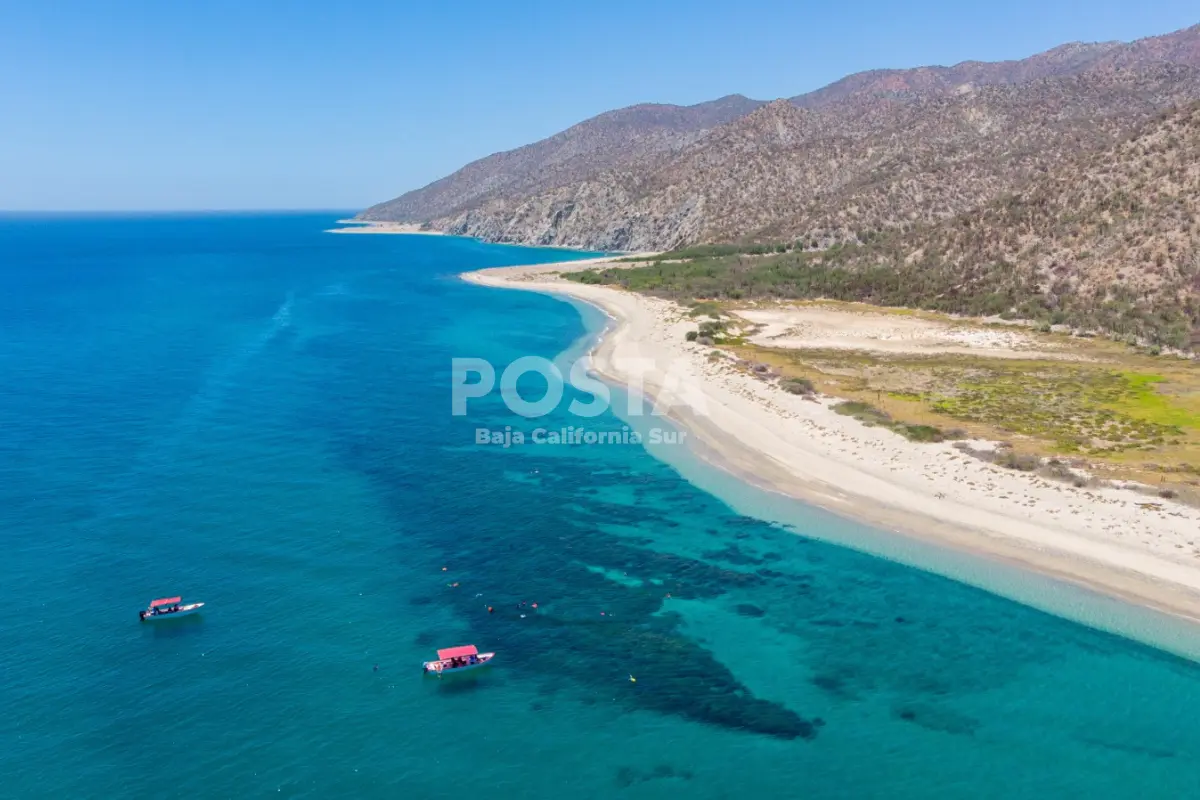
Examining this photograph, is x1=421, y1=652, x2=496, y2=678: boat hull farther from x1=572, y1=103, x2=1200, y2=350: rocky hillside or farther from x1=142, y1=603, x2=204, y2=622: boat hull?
x1=572, y1=103, x2=1200, y2=350: rocky hillside

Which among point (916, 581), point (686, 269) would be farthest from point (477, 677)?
point (686, 269)

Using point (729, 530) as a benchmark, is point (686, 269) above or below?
above

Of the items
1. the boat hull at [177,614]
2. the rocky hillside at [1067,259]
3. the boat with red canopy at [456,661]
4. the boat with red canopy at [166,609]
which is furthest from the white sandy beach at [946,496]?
the rocky hillside at [1067,259]

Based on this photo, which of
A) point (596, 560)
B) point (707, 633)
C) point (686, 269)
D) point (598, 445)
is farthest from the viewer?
point (686, 269)

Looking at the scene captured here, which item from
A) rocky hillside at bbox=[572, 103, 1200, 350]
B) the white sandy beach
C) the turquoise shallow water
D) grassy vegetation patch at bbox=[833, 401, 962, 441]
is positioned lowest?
the turquoise shallow water

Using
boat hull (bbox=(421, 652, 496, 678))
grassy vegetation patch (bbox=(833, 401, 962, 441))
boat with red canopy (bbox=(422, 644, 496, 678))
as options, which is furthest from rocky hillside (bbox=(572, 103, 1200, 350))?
boat hull (bbox=(421, 652, 496, 678))

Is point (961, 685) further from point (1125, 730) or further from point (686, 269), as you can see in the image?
point (686, 269)

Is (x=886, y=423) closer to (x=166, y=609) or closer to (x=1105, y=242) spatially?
(x=166, y=609)

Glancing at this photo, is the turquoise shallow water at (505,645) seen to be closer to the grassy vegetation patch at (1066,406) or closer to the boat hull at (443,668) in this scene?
the boat hull at (443,668)
